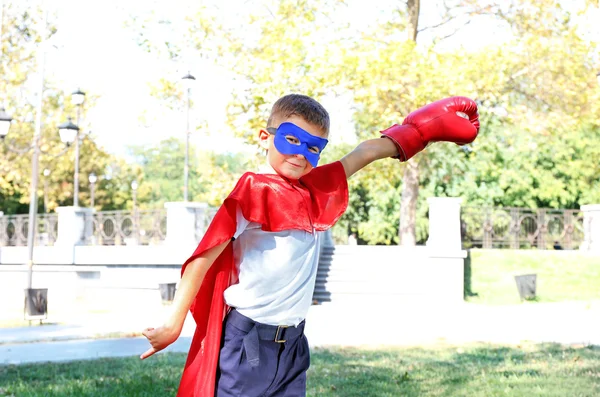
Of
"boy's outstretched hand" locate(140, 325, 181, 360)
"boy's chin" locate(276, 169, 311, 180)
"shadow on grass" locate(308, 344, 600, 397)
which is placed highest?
"boy's chin" locate(276, 169, 311, 180)

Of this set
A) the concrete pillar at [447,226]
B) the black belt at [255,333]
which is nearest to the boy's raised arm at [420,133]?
the black belt at [255,333]

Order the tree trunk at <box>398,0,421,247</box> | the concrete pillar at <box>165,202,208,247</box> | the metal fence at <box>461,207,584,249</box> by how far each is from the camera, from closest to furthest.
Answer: the concrete pillar at <box>165,202,208,247</box> < the tree trunk at <box>398,0,421,247</box> < the metal fence at <box>461,207,584,249</box>

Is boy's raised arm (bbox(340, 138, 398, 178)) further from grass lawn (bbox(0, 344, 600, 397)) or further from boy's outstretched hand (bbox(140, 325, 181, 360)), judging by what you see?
grass lawn (bbox(0, 344, 600, 397))

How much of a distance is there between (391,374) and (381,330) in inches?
182

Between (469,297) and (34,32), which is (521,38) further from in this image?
(34,32)

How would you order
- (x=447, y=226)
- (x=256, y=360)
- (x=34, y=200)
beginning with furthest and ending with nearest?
1. (x=447, y=226)
2. (x=34, y=200)
3. (x=256, y=360)

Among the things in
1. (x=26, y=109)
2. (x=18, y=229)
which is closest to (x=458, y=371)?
(x=18, y=229)

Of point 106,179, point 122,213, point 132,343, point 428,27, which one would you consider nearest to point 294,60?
point 428,27

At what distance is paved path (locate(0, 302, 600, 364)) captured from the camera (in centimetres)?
1069

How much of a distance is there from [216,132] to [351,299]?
630 centimetres

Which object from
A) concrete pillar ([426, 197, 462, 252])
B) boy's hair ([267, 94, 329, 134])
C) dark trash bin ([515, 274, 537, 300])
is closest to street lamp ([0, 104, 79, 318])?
concrete pillar ([426, 197, 462, 252])

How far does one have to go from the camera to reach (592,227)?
22.6 meters

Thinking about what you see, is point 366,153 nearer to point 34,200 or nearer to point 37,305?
point 37,305

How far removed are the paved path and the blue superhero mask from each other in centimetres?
712
